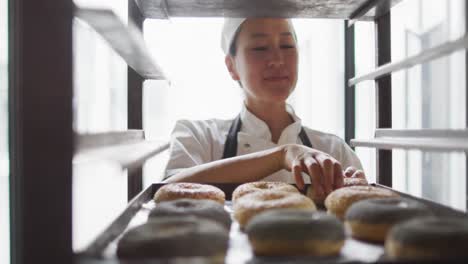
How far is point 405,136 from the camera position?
1214mm

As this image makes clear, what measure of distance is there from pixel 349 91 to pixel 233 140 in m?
1.88

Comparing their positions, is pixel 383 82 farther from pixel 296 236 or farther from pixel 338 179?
pixel 296 236

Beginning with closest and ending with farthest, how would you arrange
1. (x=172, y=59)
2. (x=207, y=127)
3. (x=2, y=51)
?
(x=2, y=51) → (x=207, y=127) → (x=172, y=59)

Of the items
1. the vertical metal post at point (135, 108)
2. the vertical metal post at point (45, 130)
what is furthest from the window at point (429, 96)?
the vertical metal post at point (45, 130)

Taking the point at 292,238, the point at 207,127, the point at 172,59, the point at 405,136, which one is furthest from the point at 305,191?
the point at 172,59

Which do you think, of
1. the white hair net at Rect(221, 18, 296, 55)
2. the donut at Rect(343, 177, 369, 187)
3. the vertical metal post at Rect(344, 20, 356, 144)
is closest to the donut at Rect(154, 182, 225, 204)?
the donut at Rect(343, 177, 369, 187)

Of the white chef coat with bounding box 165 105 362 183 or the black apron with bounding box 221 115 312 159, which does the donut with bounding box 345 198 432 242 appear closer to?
the white chef coat with bounding box 165 105 362 183

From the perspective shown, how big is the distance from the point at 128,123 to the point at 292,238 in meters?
0.96

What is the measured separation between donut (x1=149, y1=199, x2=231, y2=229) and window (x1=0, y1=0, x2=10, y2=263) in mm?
785

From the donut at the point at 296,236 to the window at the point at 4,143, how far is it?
1.11 m

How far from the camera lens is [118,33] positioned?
3.07 feet

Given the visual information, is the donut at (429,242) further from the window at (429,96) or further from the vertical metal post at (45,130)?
the window at (429,96)

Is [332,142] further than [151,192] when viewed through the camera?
Yes

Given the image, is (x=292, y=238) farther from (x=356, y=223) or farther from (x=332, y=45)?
(x=332, y=45)
